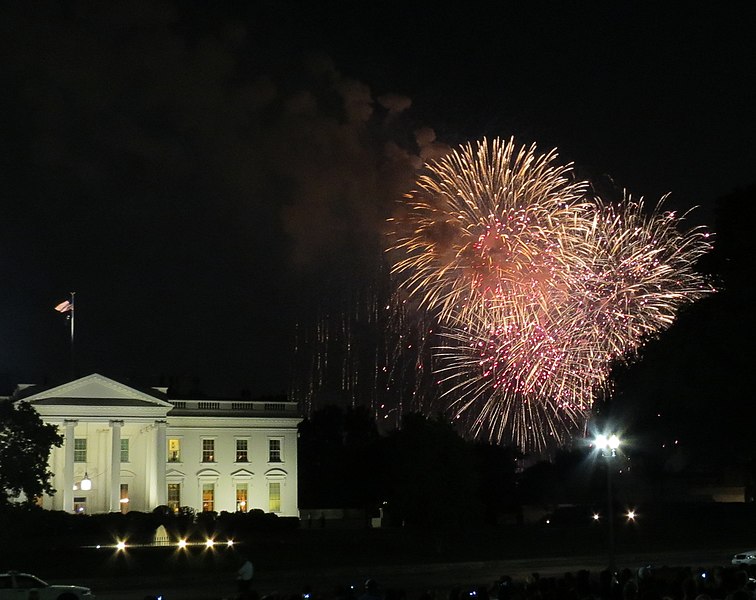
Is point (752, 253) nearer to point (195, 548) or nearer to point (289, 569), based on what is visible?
point (289, 569)

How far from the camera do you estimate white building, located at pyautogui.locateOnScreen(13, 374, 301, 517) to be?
74188 mm

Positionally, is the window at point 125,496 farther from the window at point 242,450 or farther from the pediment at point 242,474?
the window at point 242,450

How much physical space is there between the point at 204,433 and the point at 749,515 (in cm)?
3703

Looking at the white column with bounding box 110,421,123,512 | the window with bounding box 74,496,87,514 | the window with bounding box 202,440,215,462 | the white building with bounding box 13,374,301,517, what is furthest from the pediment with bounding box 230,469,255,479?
the window with bounding box 74,496,87,514

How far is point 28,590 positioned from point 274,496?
5168cm

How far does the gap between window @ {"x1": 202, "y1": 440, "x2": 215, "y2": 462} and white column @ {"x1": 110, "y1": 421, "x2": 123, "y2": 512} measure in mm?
6933

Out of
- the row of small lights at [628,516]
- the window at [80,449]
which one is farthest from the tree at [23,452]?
the row of small lights at [628,516]

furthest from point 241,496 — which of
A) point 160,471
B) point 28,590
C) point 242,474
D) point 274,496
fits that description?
point 28,590

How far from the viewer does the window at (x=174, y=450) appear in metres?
79.6

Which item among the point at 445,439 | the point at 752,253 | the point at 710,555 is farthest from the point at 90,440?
the point at 752,253

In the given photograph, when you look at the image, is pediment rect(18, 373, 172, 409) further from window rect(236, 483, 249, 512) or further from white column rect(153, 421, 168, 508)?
window rect(236, 483, 249, 512)

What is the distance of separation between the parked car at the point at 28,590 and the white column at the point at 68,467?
4386cm

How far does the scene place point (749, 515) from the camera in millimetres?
68438

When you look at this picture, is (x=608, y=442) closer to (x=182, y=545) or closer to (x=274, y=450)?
(x=182, y=545)
